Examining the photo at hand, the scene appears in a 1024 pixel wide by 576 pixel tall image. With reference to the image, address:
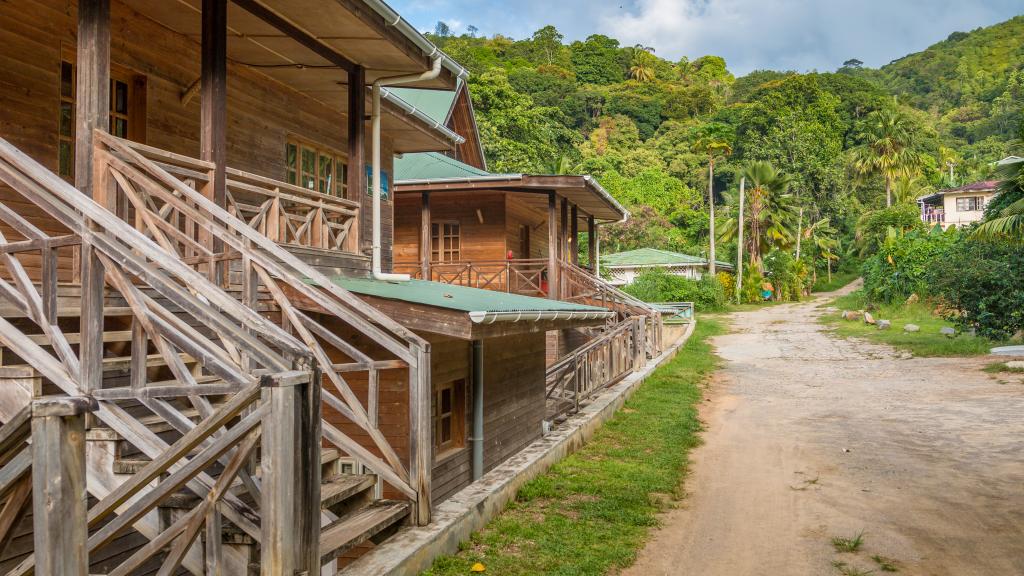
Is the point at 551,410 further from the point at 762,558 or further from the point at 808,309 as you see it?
the point at 808,309

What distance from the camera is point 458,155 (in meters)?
25.8

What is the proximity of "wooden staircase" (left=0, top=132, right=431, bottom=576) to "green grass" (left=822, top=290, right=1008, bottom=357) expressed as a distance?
68.2 feet

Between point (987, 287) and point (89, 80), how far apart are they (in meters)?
22.7

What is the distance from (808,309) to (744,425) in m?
29.1

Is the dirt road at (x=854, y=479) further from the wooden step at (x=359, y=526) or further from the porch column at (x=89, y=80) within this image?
the porch column at (x=89, y=80)

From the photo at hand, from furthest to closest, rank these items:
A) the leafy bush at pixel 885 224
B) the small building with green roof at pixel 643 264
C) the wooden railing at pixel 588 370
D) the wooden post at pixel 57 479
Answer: the leafy bush at pixel 885 224 < the small building with green roof at pixel 643 264 < the wooden railing at pixel 588 370 < the wooden post at pixel 57 479

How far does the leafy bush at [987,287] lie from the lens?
2077cm

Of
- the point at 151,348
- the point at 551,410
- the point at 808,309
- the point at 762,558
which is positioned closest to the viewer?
the point at 151,348

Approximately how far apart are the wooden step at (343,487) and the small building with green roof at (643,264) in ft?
123

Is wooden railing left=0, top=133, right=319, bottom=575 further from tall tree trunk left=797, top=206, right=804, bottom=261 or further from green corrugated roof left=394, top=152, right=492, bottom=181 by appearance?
tall tree trunk left=797, top=206, right=804, bottom=261

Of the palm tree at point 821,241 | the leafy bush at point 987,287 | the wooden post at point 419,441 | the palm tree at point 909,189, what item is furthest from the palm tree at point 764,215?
the wooden post at point 419,441

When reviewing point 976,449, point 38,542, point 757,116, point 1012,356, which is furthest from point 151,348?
point 757,116

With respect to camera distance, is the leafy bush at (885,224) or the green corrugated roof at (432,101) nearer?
the green corrugated roof at (432,101)

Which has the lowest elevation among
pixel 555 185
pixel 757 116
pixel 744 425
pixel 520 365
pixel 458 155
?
pixel 744 425
